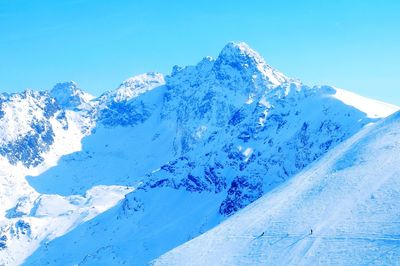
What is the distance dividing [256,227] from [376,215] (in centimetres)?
2446

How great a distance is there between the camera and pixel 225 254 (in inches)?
3915

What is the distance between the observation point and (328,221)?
93.8m

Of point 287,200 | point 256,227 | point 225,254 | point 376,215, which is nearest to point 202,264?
point 225,254

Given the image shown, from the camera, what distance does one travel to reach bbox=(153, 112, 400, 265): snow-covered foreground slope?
3255 inches

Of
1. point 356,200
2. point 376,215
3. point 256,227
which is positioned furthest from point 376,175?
point 256,227

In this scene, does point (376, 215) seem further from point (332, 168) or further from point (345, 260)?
point (332, 168)

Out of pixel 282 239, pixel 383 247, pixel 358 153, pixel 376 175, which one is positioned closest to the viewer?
pixel 383 247

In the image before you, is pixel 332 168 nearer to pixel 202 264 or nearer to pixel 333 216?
pixel 333 216

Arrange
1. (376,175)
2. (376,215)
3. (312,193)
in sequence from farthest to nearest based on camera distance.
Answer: (312,193) → (376,175) → (376,215)

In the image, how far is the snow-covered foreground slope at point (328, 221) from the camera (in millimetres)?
82688

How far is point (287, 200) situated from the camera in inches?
4478

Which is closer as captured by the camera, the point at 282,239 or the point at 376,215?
the point at 376,215

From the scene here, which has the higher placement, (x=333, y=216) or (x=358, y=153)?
(x=358, y=153)

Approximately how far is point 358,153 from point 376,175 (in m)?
17.3
